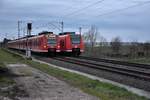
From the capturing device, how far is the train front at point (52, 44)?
51.8 m

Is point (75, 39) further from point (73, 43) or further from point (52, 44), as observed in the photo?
point (52, 44)

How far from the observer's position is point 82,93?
13086 millimetres

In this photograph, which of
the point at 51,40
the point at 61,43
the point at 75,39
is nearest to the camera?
the point at 75,39

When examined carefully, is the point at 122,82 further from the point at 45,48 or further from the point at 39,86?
the point at 45,48

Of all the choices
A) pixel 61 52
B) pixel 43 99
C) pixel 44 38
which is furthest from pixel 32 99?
pixel 61 52

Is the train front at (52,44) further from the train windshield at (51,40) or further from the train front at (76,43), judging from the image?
the train front at (76,43)

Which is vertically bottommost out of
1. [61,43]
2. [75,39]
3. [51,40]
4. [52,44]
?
[52,44]

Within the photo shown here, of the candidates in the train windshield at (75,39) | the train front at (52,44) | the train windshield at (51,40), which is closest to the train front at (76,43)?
the train windshield at (75,39)

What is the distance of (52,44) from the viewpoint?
5197 cm

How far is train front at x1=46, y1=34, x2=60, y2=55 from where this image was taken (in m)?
51.8

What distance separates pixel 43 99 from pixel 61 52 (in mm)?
44150

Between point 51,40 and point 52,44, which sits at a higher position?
point 51,40

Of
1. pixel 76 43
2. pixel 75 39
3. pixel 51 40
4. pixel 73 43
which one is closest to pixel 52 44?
pixel 51 40

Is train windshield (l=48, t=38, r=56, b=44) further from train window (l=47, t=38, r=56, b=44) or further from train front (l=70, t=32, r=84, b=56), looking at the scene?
train front (l=70, t=32, r=84, b=56)
